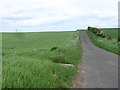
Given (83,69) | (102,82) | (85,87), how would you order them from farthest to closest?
(83,69) → (102,82) → (85,87)

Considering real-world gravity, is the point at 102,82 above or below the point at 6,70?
below

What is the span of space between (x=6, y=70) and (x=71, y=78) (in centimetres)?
338

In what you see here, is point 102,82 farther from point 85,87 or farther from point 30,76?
point 30,76

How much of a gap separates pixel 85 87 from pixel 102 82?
135 cm

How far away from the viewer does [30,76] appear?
34.2 feet

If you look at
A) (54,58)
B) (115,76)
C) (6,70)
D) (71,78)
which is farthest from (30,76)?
(54,58)

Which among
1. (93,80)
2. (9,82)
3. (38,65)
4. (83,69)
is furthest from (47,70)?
(83,69)

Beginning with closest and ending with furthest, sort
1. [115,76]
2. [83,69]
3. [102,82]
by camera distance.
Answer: [102,82], [115,76], [83,69]

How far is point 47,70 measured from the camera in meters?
12.2

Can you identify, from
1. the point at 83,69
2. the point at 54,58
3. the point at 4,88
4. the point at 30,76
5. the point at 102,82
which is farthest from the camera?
the point at 54,58

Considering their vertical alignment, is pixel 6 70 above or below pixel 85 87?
above

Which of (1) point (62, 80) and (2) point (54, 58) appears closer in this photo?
(1) point (62, 80)

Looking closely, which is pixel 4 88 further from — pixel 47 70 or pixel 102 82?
pixel 102 82

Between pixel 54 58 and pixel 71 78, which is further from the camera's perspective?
pixel 54 58
